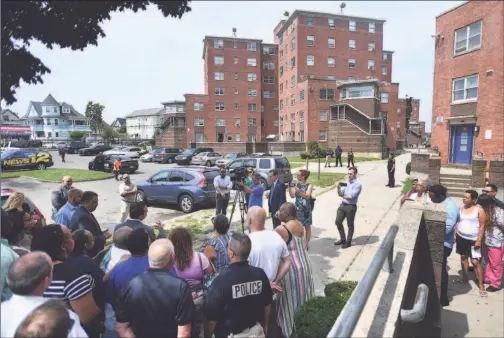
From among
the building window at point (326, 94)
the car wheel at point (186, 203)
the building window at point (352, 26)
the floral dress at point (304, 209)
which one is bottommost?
the car wheel at point (186, 203)

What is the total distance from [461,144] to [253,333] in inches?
919

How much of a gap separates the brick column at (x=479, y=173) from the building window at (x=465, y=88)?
8.08 meters

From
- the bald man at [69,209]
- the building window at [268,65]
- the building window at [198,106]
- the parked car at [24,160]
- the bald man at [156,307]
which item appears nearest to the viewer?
the bald man at [156,307]

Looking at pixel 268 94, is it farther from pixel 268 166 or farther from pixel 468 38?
pixel 268 166

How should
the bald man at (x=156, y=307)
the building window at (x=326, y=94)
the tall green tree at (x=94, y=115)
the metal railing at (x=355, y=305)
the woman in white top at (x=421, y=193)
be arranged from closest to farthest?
the metal railing at (x=355, y=305) → the bald man at (x=156, y=307) → the woman in white top at (x=421, y=193) → the building window at (x=326, y=94) → the tall green tree at (x=94, y=115)

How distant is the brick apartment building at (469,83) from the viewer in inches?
737

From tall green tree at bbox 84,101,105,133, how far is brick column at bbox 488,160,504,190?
95223 millimetres

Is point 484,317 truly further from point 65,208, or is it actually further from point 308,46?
point 308,46

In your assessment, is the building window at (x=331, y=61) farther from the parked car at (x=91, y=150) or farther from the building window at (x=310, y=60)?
the parked car at (x=91, y=150)

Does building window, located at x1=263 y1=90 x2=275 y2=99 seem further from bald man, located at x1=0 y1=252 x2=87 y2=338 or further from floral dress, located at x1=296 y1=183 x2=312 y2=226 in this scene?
bald man, located at x1=0 y1=252 x2=87 y2=338

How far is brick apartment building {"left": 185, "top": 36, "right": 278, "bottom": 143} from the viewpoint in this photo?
5606 cm

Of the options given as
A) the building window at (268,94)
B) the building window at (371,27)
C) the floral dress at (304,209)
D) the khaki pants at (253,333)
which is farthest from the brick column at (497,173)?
the building window at (268,94)

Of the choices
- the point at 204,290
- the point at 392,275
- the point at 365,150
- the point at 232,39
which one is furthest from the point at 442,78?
the point at 232,39

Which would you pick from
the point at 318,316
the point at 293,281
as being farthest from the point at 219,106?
the point at 318,316
